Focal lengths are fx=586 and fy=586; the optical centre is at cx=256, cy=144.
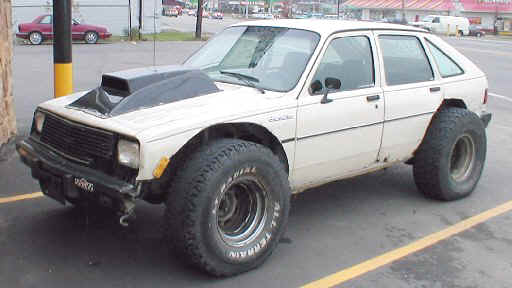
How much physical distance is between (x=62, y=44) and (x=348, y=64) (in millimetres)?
3878

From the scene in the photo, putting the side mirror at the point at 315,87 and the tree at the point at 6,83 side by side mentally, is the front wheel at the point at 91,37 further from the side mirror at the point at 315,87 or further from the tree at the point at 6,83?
the side mirror at the point at 315,87

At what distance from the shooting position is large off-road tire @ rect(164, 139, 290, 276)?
3.80 metres

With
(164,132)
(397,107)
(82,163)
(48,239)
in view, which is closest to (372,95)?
(397,107)


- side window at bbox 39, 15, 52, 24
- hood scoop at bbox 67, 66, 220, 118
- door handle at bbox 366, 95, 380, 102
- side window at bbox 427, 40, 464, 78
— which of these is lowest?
door handle at bbox 366, 95, 380, 102

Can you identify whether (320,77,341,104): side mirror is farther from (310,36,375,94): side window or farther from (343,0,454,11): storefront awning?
(343,0,454,11): storefront awning

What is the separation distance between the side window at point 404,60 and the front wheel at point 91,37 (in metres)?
22.7

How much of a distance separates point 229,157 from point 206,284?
88cm

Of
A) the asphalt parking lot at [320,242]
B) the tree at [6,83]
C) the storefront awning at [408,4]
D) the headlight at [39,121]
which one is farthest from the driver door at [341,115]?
the storefront awning at [408,4]

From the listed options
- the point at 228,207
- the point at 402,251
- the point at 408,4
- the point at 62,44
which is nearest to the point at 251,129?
the point at 228,207

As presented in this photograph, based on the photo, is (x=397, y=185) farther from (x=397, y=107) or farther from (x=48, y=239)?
(x=48, y=239)

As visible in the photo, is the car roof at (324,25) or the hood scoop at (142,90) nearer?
the hood scoop at (142,90)

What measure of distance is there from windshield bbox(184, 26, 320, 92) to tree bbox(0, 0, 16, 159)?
9.57 ft

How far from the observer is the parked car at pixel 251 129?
12.5 feet

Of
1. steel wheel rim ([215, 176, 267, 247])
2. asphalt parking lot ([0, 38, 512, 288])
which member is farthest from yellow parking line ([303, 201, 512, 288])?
steel wheel rim ([215, 176, 267, 247])
